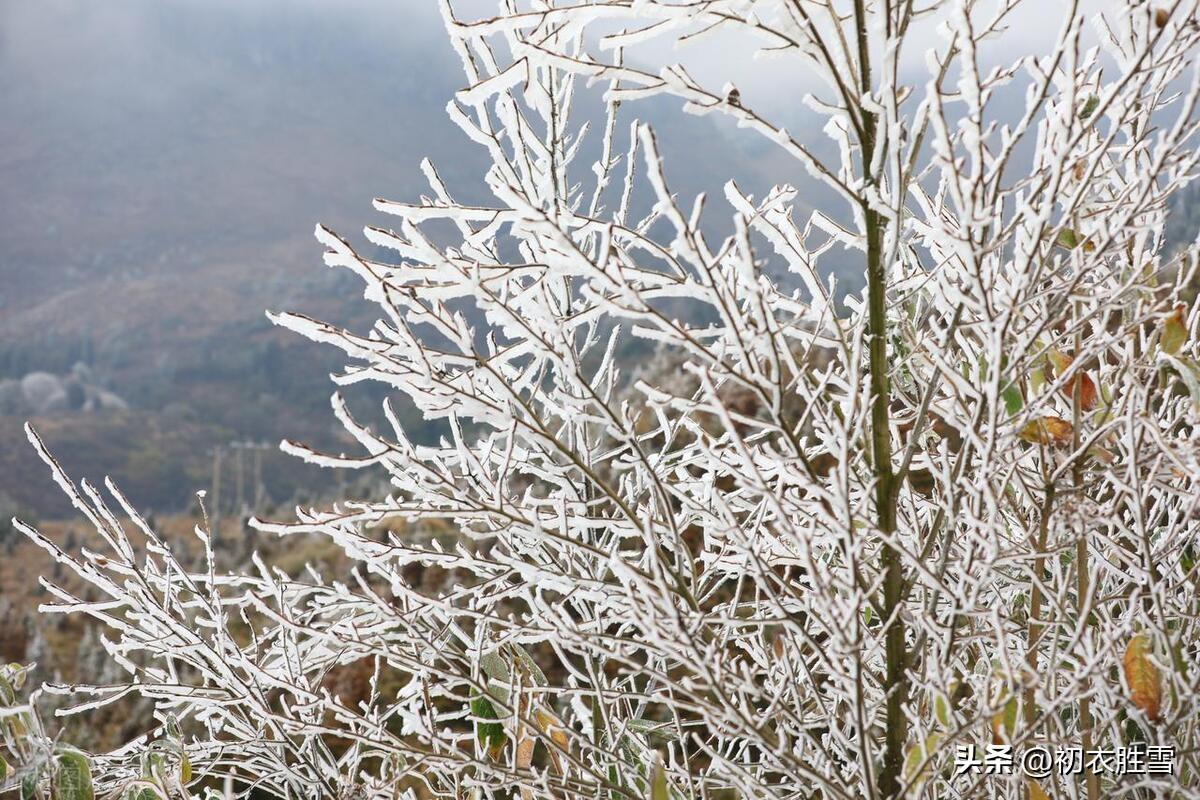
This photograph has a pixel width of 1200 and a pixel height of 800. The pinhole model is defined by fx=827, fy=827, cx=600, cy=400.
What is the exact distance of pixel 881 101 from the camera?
3.75 ft

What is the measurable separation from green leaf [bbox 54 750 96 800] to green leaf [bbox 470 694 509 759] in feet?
2.17

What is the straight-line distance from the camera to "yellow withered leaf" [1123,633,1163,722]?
1.13m

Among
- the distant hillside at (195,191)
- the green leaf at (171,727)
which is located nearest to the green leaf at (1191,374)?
the green leaf at (171,727)

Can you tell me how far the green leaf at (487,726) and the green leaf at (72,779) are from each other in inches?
26.0

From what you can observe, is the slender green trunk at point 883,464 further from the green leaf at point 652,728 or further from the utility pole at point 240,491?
the utility pole at point 240,491

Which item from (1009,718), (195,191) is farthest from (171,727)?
(195,191)

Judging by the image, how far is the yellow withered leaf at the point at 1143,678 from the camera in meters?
1.13

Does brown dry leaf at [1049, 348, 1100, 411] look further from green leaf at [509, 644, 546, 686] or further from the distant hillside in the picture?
the distant hillside

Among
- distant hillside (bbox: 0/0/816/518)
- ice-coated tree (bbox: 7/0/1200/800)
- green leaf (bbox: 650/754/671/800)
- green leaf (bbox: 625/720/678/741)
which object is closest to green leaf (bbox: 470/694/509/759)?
ice-coated tree (bbox: 7/0/1200/800)

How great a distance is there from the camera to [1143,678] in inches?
44.9

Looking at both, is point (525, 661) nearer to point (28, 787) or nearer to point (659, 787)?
point (659, 787)

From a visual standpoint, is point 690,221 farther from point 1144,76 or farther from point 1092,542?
→ point 1092,542

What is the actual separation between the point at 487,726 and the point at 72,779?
0.72 metres

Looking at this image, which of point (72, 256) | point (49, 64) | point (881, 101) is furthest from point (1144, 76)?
point (49, 64)
